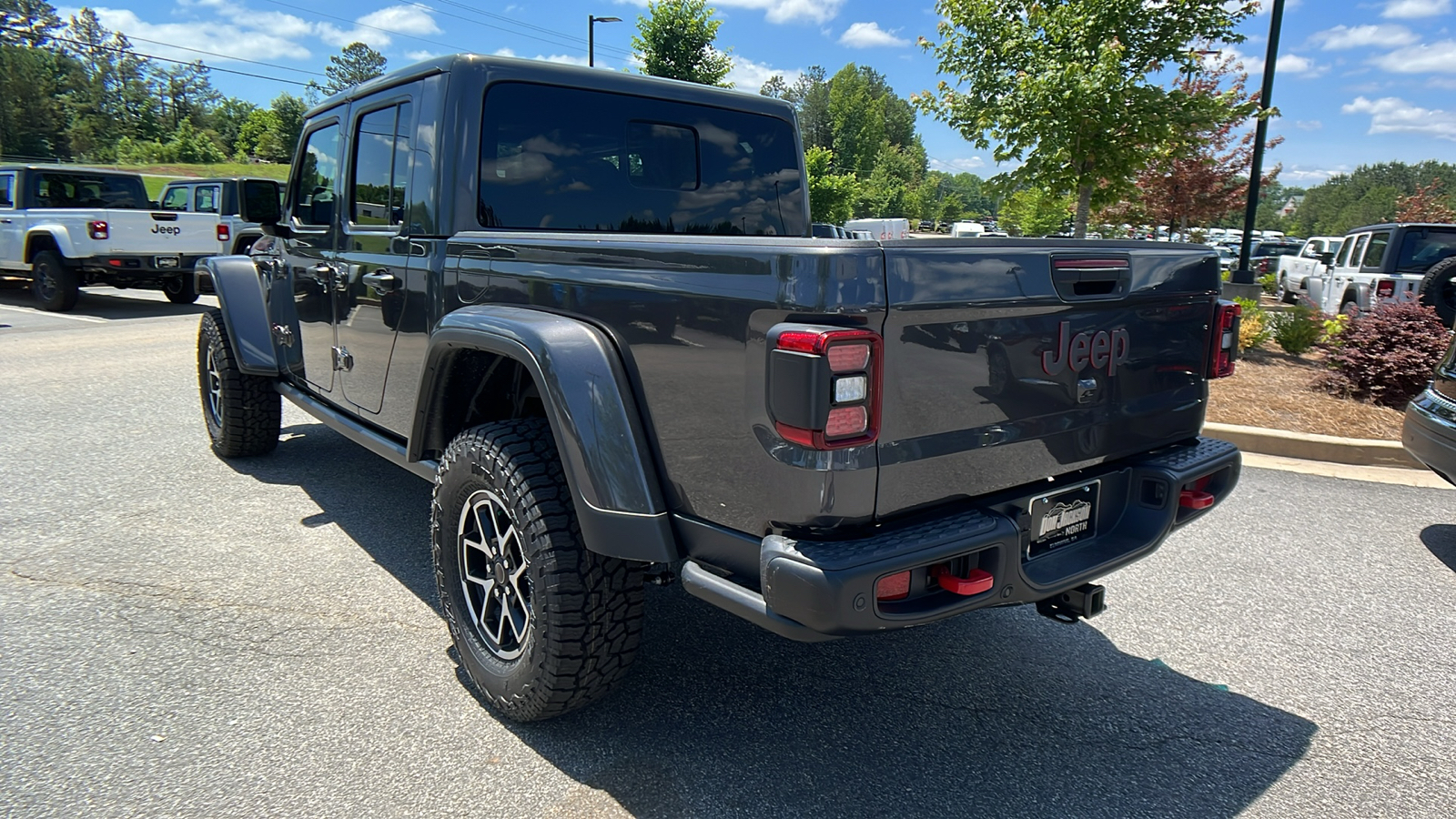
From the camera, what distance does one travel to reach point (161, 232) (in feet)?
42.5

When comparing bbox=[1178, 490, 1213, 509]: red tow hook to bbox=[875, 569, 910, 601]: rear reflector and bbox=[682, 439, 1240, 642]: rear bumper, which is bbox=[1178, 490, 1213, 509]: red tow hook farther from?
bbox=[875, 569, 910, 601]: rear reflector

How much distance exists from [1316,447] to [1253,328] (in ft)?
13.2

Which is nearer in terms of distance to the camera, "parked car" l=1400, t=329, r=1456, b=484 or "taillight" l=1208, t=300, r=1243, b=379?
"taillight" l=1208, t=300, r=1243, b=379

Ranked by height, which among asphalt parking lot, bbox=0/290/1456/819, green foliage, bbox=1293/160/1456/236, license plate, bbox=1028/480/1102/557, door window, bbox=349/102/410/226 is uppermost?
green foliage, bbox=1293/160/1456/236

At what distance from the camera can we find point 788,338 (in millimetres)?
1992

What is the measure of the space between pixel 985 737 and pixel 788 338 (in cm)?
160

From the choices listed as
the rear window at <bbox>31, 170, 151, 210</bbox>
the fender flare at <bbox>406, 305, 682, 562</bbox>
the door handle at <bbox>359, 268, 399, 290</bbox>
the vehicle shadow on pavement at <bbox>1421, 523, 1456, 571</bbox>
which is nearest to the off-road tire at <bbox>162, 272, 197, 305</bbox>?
the rear window at <bbox>31, 170, 151, 210</bbox>

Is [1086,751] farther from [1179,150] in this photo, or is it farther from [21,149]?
[21,149]

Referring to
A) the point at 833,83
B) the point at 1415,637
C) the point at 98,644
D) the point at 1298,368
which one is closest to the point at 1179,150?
the point at 1298,368

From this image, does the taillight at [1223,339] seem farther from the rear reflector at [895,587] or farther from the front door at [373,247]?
the front door at [373,247]

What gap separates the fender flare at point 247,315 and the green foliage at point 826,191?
33.5 meters

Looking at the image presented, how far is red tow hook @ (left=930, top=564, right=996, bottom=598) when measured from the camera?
2172 millimetres

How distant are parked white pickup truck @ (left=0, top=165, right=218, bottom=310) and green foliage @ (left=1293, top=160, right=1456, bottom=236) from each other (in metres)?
76.8

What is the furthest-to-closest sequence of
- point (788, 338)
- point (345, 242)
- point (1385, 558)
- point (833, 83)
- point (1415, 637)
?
1. point (833, 83)
2. point (1385, 558)
3. point (345, 242)
4. point (1415, 637)
5. point (788, 338)
